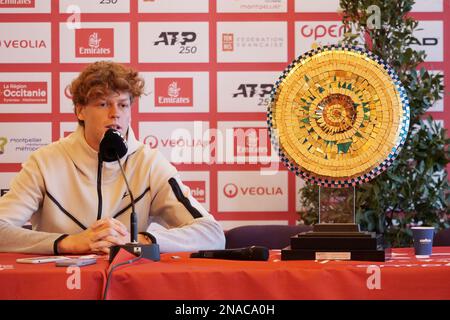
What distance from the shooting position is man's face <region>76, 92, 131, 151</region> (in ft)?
9.28

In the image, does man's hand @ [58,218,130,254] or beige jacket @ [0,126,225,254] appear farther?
beige jacket @ [0,126,225,254]

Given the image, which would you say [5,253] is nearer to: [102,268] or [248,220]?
[102,268]

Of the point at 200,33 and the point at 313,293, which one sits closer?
the point at 313,293

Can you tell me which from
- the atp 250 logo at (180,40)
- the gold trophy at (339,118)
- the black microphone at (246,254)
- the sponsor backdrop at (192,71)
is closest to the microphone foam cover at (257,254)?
the black microphone at (246,254)

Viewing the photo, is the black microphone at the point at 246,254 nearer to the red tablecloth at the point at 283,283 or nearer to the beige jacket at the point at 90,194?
the red tablecloth at the point at 283,283

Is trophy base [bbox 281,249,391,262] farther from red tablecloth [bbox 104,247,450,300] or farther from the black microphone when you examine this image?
red tablecloth [bbox 104,247,450,300]

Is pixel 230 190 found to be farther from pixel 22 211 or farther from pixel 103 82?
pixel 22 211

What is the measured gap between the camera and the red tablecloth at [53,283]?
1.76 meters

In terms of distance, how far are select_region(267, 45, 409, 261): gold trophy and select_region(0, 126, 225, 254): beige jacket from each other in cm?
57

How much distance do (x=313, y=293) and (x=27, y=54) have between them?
3903mm

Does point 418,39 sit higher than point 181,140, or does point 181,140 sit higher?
point 418,39

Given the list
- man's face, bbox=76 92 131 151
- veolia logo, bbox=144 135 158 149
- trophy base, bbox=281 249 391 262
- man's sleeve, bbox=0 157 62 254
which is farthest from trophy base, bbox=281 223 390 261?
veolia logo, bbox=144 135 158 149

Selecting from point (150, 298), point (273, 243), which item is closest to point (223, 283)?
point (150, 298)

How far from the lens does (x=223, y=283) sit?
70.2 inches
